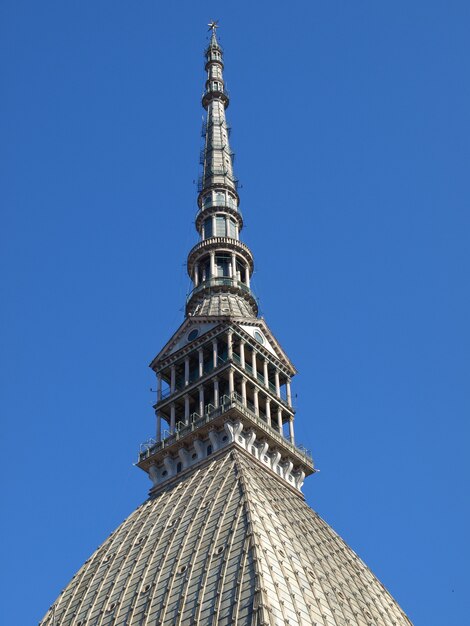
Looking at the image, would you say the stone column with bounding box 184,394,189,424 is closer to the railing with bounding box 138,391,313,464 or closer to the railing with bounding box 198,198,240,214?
the railing with bounding box 138,391,313,464

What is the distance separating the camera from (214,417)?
3246 inches

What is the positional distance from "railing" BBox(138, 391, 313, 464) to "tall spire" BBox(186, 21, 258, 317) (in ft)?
29.4

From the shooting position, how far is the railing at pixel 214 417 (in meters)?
82.6

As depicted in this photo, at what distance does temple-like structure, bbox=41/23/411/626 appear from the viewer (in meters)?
64.9

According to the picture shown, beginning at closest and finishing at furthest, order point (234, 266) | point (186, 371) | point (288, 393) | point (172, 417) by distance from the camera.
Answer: point (172, 417) < point (186, 371) < point (288, 393) < point (234, 266)

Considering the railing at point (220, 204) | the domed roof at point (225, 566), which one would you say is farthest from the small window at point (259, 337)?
the railing at point (220, 204)

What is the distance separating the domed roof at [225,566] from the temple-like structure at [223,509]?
9 centimetres

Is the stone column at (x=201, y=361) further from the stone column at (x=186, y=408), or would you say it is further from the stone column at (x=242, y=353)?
the stone column at (x=242, y=353)

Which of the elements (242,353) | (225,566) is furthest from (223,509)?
(242,353)

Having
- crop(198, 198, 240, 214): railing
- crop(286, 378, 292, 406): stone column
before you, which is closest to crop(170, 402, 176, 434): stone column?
crop(286, 378, 292, 406): stone column

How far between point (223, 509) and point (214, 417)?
11.5m

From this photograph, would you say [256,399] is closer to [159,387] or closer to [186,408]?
[186,408]

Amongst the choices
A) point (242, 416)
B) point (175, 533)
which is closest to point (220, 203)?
point (242, 416)

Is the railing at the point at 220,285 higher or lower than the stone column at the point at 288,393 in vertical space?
higher
